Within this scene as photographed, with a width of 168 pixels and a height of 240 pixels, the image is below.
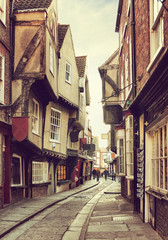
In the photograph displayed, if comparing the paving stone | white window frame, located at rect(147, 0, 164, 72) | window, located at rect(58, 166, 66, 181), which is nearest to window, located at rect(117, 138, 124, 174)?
the paving stone

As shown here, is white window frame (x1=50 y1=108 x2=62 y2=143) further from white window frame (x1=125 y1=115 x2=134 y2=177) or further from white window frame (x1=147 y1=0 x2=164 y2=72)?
white window frame (x1=147 y1=0 x2=164 y2=72)

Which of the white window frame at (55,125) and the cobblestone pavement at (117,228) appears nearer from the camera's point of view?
the cobblestone pavement at (117,228)

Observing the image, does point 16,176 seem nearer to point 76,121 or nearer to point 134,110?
point 134,110

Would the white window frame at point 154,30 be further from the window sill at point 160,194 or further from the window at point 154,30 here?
the window sill at point 160,194

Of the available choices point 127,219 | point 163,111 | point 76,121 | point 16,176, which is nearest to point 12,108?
point 16,176

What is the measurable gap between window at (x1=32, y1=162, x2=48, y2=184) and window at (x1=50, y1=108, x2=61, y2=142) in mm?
1573

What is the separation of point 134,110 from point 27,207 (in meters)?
5.70

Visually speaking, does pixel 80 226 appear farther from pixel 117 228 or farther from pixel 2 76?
pixel 2 76

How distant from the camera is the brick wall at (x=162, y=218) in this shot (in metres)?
7.03

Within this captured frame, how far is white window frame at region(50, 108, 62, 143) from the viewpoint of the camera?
2012 centimetres

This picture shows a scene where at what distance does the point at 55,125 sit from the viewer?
67.4ft

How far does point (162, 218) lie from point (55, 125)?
44.6ft

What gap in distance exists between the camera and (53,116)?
20.2m

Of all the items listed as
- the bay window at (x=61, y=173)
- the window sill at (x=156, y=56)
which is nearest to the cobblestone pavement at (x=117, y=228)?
the window sill at (x=156, y=56)
